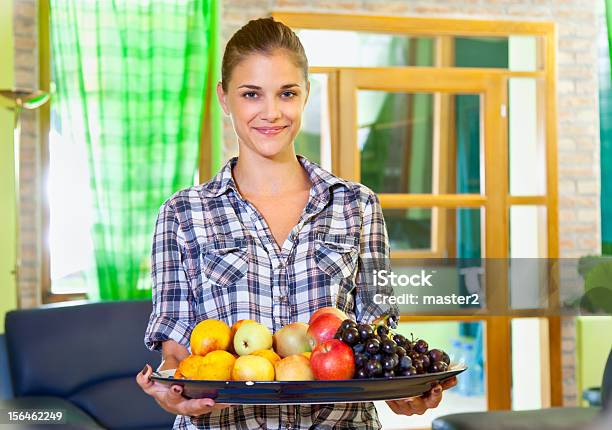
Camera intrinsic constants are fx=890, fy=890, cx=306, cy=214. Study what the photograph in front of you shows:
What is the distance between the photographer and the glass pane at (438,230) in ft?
16.4

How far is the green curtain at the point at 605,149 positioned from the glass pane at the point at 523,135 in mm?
381

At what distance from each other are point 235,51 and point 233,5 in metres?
3.20

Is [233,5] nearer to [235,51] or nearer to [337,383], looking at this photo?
[235,51]

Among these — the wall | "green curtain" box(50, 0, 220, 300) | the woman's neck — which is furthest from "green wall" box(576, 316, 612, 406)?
the woman's neck

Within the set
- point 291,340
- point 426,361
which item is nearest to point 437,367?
point 426,361

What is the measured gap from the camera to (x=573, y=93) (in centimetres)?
515

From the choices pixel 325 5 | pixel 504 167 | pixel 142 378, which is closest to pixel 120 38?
pixel 325 5

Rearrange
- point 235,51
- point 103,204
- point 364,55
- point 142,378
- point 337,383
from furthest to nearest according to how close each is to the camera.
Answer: point 364,55
point 103,204
point 235,51
point 142,378
point 337,383

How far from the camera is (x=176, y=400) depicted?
145 centimetres

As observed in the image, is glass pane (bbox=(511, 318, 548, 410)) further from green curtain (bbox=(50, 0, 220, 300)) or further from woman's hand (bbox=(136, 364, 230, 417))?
woman's hand (bbox=(136, 364, 230, 417))

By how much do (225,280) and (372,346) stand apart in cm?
34

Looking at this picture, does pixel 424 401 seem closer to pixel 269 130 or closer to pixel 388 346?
pixel 388 346

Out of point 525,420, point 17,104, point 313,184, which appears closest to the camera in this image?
point 313,184

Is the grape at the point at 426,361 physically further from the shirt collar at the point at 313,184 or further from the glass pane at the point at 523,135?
the glass pane at the point at 523,135
